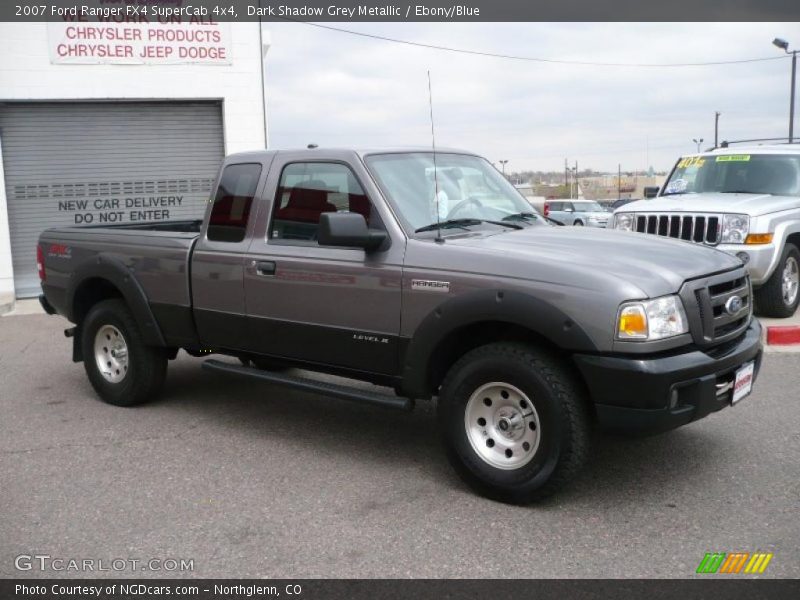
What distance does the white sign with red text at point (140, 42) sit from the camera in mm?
12828

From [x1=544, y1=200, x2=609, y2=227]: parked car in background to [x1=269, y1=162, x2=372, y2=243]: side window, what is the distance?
26.4 metres

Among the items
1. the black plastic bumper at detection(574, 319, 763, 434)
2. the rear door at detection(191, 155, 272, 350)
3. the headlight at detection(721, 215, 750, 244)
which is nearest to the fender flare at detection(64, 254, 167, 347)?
the rear door at detection(191, 155, 272, 350)

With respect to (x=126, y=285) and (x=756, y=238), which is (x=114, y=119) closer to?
(x=126, y=285)

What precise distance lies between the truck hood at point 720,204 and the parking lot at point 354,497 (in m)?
3.06

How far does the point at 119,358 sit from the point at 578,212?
93.6 ft

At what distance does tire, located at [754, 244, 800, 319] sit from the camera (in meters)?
8.84

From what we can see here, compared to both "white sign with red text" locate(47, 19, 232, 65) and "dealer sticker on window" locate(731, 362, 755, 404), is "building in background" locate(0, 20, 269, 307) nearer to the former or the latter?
"white sign with red text" locate(47, 19, 232, 65)

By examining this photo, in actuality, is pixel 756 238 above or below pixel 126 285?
above

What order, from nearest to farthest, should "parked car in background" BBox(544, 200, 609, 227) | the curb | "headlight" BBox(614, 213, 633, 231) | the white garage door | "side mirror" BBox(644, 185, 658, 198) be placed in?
the curb
"headlight" BBox(614, 213, 633, 231)
"side mirror" BBox(644, 185, 658, 198)
the white garage door
"parked car in background" BBox(544, 200, 609, 227)

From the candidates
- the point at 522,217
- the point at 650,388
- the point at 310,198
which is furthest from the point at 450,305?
the point at 310,198

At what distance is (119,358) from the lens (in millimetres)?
6312

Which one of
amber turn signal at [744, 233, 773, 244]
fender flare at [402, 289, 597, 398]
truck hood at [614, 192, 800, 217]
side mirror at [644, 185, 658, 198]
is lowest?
fender flare at [402, 289, 597, 398]
